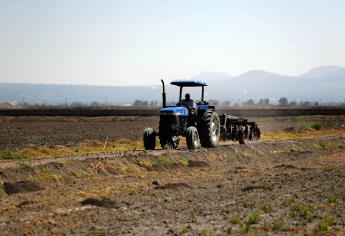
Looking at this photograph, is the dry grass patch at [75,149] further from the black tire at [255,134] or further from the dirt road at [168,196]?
the black tire at [255,134]

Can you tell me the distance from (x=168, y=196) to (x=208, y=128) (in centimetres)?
1214

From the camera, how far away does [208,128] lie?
90.9ft

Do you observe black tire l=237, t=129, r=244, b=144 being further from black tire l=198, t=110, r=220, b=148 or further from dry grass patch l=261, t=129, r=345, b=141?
dry grass patch l=261, t=129, r=345, b=141

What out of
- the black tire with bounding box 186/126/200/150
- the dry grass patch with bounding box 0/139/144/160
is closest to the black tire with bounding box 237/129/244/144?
the dry grass patch with bounding box 0/139/144/160

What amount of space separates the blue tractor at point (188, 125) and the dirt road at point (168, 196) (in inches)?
69.6

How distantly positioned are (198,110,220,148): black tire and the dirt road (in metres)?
1.89

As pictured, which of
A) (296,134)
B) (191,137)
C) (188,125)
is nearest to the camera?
(191,137)

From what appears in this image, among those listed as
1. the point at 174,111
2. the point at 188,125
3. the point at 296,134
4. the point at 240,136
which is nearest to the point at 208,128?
the point at 188,125

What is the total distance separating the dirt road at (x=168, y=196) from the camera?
40.8 feet

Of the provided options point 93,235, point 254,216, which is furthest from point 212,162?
point 93,235

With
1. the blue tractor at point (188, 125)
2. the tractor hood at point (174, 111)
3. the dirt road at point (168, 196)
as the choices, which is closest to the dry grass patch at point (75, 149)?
the blue tractor at point (188, 125)

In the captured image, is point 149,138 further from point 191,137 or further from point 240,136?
point 240,136

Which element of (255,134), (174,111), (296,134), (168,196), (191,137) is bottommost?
(296,134)

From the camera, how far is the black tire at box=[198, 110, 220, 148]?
90.6 ft
